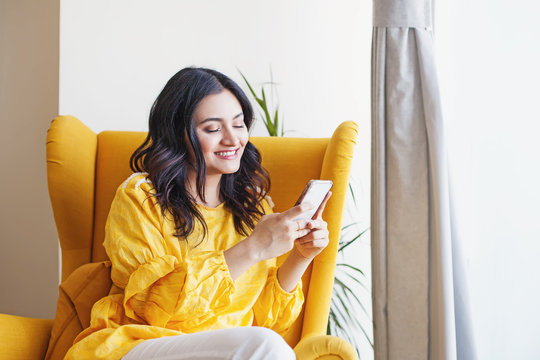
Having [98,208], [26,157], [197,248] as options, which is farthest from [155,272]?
[26,157]

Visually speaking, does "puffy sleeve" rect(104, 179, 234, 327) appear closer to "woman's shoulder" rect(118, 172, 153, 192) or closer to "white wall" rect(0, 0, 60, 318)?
"woman's shoulder" rect(118, 172, 153, 192)

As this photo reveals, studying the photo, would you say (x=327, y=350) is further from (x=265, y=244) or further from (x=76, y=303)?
(x=76, y=303)

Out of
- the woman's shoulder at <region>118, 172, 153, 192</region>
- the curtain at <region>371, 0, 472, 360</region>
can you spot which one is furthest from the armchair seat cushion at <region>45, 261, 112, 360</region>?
the curtain at <region>371, 0, 472, 360</region>

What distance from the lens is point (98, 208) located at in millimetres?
1781

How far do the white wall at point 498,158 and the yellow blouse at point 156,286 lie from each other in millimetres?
835

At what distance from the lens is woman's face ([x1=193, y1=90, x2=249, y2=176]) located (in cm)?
147

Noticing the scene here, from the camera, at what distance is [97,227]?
1.77 m

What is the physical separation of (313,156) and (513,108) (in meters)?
0.78

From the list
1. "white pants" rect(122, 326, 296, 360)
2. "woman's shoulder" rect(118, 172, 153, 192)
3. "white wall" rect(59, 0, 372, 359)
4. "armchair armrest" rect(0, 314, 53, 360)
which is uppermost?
"white wall" rect(59, 0, 372, 359)

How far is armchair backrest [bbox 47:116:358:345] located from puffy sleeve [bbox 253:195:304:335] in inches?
2.9

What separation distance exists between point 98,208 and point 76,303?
0.43 metres

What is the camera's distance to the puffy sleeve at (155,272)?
1.26 metres

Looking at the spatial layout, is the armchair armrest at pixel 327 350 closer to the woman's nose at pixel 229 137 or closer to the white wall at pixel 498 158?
the woman's nose at pixel 229 137

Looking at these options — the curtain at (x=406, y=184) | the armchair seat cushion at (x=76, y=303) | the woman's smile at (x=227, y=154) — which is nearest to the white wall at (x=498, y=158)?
the curtain at (x=406, y=184)
